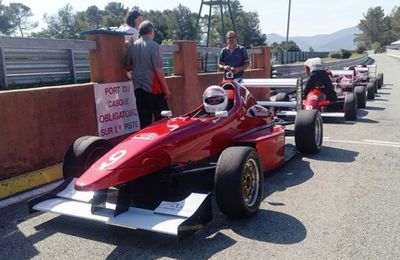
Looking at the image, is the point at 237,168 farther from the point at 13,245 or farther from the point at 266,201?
the point at 13,245

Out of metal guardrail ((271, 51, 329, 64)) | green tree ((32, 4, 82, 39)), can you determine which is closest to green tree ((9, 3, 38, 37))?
green tree ((32, 4, 82, 39))

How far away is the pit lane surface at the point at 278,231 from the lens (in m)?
3.73

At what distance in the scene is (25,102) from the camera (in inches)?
226

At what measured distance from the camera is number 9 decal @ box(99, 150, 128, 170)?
417cm

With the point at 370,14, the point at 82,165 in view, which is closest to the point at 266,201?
the point at 82,165

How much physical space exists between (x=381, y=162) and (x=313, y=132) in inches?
41.4

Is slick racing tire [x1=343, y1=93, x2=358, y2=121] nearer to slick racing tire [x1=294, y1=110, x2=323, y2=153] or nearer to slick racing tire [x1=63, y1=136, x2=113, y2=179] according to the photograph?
slick racing tire [x1=294, y1=110, x2=323, y2=153]

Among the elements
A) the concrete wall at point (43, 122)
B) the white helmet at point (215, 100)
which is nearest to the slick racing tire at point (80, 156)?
the concrete wall at point (43, 122)

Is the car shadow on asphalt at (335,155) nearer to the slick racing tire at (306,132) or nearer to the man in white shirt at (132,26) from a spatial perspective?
the slick racing tire at (306,132)

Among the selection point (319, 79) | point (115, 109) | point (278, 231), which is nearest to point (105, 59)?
point (115, 109)

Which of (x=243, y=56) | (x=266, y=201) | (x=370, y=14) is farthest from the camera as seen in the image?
(x=370, y=14)

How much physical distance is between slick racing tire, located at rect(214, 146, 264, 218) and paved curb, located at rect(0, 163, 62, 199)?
2660mm

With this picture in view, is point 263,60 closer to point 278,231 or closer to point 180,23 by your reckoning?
point 278,231

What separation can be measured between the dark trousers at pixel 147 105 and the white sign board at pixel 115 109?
1.73 feet
